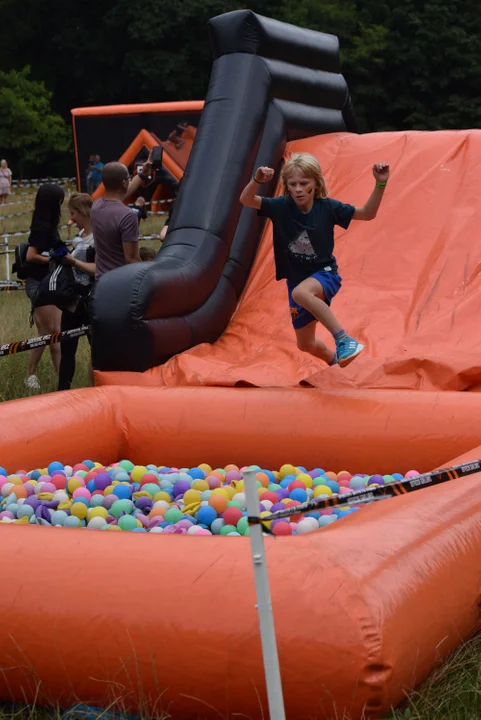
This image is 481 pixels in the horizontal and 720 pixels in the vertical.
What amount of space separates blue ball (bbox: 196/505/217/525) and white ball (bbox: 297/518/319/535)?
0.29 m

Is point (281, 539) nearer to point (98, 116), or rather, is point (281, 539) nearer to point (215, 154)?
point (215, 154)

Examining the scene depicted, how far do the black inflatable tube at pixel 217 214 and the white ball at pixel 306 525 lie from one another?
1.75m

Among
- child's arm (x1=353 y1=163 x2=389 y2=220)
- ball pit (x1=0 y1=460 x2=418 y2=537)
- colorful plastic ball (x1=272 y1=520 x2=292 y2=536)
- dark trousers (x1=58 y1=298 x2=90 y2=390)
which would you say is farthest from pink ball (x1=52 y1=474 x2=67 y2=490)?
child's arm (x1=353 y1=163 x2=389 y2=220)

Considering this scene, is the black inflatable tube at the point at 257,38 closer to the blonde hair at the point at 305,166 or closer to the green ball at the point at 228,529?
the blonde hair at the point at 305,166

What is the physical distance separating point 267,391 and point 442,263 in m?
1.58

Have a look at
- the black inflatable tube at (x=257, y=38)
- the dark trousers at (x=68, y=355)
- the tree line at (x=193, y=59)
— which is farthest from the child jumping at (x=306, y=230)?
the tree line at (x=193, y=59)

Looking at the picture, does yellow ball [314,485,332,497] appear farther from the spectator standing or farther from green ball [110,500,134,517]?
Result: the spectator standing

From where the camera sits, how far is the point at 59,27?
3366cm

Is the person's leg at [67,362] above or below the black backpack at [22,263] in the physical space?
below

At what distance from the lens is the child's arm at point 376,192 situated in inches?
178

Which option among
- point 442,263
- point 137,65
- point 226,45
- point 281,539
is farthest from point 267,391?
point 137,65

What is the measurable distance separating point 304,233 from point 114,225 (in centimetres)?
106

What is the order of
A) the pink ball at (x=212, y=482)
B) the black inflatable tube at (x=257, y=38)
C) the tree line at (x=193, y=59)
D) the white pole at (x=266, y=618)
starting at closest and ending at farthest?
the white pole at (x=266, y=618), the pink ball at (x=212, y=482), the black inflatable tube at (x=257, y=38), the tree line at (x=193, y=59)

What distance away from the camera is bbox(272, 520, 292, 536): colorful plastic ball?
3275mm
